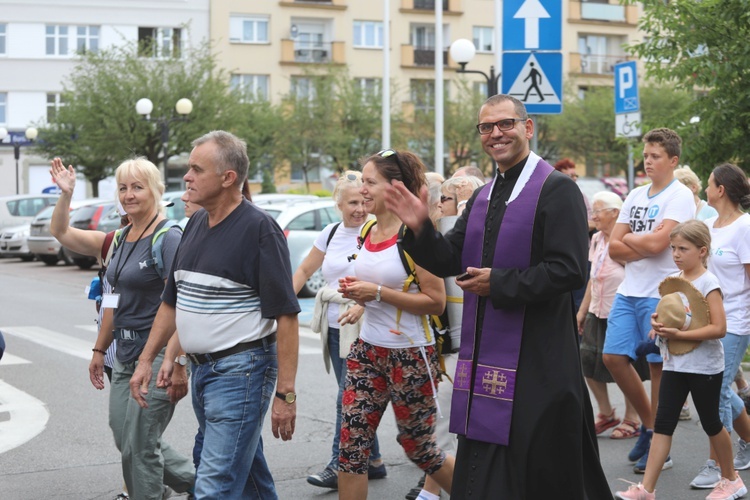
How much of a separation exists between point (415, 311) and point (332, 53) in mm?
51787

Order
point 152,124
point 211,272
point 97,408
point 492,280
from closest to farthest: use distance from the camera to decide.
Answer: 1. point 492,280
2. point 211,272
3. point 97,408
4. point 152,124

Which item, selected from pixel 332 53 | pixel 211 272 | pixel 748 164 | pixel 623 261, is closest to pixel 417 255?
pixel 211 272

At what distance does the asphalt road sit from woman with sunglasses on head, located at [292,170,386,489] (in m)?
0.14

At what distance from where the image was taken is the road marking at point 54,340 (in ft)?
41.7

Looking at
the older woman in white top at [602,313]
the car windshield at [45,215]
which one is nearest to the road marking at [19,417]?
the older woman in white top at [602,313]

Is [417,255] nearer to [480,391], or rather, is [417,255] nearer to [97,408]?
[480,391]

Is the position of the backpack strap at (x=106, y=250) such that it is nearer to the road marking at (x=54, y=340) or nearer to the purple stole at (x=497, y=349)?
the purple stole at (x=497, y=349)

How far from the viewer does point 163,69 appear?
40094 millimetres

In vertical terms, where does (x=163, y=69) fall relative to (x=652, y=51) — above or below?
above

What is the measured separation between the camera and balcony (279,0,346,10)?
5544 centimetres

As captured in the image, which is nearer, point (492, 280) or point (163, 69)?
point (492, 280)

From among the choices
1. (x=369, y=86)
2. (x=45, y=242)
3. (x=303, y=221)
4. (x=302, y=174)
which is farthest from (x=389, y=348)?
(x=369, y=86)

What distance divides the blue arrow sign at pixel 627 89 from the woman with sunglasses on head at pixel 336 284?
326 inches

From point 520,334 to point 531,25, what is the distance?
613cm
